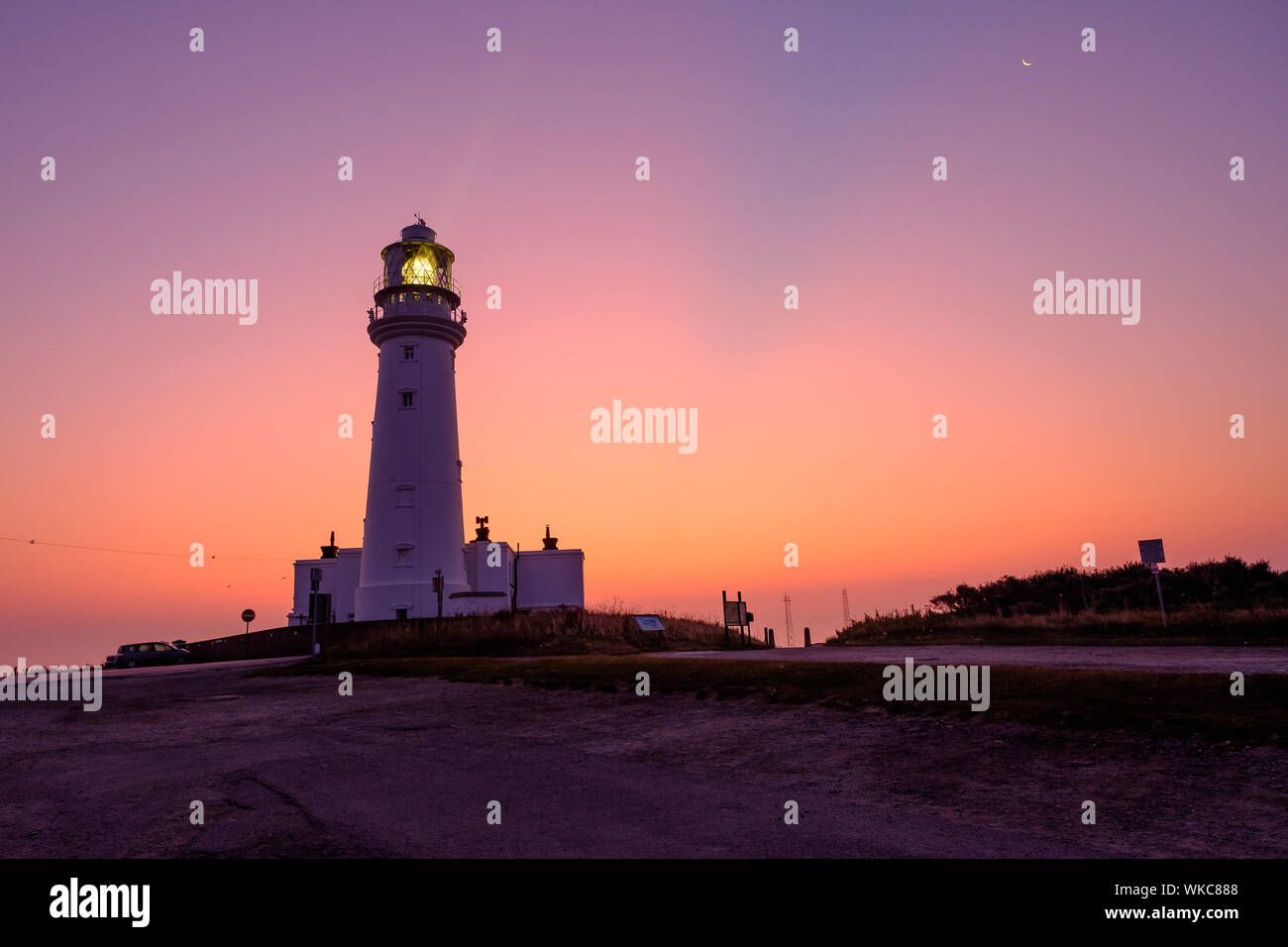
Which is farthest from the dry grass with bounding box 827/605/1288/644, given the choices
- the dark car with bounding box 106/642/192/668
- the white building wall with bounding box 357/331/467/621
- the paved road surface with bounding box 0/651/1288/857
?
the dark car with bounding box 106/642/192/668

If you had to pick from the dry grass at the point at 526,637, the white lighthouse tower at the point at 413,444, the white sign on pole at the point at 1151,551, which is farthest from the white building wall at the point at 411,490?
the white sign on pole at the point at 1151,551

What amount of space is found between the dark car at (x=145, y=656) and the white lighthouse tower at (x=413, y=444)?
485 inches

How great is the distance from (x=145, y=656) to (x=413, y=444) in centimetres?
1860

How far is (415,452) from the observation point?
37.9m

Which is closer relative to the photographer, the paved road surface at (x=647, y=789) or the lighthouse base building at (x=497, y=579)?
the paved road surface at (x=647, y=789)

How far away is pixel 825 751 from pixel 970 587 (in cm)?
3070

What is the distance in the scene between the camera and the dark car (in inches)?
1608

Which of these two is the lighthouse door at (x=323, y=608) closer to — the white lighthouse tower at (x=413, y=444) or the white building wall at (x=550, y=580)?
the white lighthouse tower at (x=413, y=444)

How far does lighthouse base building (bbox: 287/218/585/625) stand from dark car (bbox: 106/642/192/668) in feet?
36.0

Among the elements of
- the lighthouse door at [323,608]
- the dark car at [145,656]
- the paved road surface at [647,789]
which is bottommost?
the dark car at [145,656]

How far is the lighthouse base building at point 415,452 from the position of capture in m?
37.3

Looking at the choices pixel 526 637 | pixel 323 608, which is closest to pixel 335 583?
pixel 323 608
